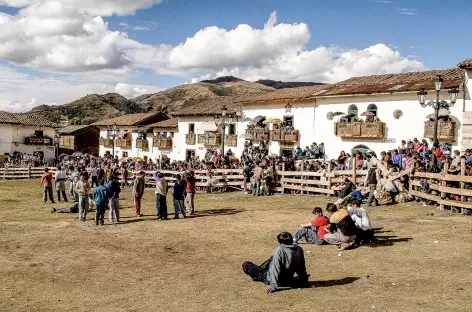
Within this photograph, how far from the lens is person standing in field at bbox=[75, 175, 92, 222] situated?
17391 mm

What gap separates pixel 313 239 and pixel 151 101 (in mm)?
124096

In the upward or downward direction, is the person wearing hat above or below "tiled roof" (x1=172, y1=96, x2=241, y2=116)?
below

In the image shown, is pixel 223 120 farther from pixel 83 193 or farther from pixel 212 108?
pixel 83 193

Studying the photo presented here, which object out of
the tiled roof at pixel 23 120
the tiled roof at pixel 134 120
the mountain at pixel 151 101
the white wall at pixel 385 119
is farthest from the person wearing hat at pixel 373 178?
the mountain at pixel 151 101

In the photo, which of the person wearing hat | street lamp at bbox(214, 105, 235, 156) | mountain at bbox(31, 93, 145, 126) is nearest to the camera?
the person wearing hat

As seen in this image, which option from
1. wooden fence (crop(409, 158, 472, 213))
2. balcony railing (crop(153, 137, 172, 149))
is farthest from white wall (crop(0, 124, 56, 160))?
wooden fence (crop(409, 158, 472, 213))

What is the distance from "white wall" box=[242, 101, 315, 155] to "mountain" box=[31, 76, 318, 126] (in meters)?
45.3

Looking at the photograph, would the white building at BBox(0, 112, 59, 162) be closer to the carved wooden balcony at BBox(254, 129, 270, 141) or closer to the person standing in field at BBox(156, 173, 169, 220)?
the carved wooden balcony at BBox(254, 129, 270, 141)

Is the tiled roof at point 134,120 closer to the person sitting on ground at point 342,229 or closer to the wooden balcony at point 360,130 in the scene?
the wooden balcony at point 360,130

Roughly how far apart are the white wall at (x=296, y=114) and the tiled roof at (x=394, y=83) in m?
1.59

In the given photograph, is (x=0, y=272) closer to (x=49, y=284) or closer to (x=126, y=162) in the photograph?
(x=49, y=284)

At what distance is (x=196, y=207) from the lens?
2086cm

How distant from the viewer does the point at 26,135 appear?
59750 millimetres

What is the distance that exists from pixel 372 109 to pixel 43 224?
860 inches
